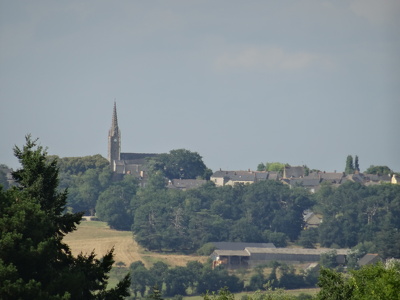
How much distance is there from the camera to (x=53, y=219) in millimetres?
35344

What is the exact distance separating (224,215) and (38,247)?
13002 centimetres

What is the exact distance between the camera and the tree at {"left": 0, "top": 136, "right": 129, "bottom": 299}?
31828mm

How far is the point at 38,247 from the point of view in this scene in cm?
3275

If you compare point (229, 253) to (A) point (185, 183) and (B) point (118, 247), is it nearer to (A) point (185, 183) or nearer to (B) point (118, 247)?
(B) point (118, 247)

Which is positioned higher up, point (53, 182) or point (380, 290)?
point (53, 182)

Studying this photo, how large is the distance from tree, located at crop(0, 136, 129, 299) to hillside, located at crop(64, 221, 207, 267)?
282 ft

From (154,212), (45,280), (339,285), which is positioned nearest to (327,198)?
(154,212)

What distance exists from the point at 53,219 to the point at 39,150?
7.80ft

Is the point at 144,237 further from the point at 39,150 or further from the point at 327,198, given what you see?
the point at 39,150

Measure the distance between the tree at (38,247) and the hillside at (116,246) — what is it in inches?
3389

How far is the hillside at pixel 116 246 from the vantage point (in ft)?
415

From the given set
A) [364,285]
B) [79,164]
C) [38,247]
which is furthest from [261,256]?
[38,247]

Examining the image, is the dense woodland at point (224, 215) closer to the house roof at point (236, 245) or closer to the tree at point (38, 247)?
the house roof at point (236, 245)

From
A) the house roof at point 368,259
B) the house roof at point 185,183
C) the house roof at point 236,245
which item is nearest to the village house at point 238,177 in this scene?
the house roof at point 185,183
